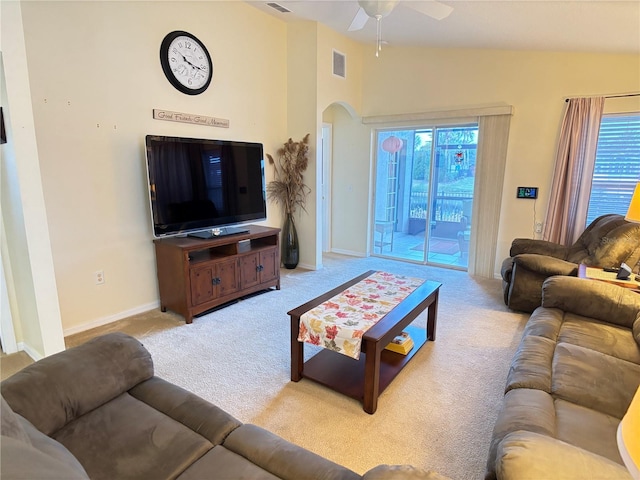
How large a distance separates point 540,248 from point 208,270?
339cm

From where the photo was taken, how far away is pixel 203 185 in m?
3.56

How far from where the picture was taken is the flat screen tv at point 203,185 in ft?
10.5

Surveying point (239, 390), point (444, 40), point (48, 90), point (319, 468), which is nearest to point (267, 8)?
point (444, 40)

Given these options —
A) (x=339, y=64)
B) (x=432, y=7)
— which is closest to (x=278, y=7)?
(x=339, y=64)

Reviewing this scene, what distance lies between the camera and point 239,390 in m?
2.31

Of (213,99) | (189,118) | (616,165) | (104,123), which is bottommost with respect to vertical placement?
(616,165)

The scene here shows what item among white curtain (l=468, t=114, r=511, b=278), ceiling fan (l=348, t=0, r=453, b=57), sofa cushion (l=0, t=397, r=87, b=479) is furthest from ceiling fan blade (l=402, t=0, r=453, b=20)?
sofa cushion (l=0, t=397, r=87, b=479)

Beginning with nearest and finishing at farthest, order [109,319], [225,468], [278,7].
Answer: [225,468], [109,319], [278,7]

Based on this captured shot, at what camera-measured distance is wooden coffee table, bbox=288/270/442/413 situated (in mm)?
2051

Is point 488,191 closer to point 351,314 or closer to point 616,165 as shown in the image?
point 616,165

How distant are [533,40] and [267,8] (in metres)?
2.87

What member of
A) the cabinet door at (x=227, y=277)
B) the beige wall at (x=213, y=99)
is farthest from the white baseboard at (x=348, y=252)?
the cabinet door at (x=227, y=277)

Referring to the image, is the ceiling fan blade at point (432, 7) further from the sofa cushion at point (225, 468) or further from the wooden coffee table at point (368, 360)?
the sofa cushion at point (225, 468)

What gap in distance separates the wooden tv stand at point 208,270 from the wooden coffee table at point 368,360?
1.34m
